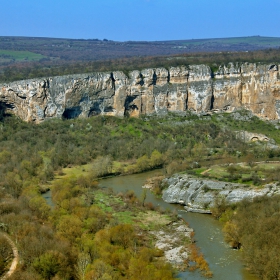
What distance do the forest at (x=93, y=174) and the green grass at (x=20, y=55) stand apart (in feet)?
205

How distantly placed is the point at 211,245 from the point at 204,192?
32.0 feet

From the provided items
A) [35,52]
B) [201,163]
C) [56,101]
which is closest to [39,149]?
[56,101]

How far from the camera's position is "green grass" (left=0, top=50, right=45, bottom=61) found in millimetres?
127719

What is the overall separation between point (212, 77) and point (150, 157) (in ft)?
68.3

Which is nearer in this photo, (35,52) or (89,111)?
(89,111)

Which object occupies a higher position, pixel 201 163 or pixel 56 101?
pixel 56 101

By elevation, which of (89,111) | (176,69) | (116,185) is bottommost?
(116,185)

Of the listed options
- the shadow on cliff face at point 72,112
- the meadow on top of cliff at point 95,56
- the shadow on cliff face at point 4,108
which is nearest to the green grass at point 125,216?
the shadow on cliff face at point 72,112

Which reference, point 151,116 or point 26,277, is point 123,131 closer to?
point 151,116

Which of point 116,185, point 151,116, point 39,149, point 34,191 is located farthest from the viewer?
point 151,116

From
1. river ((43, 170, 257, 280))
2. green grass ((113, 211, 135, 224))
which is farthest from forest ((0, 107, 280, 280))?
river ((43, 170, 257, 280))

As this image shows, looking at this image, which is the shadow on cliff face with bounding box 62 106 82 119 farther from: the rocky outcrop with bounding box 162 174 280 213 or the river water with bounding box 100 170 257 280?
the rocky outcrop with bounding box 162 174 280 213

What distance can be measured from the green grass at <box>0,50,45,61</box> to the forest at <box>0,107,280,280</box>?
6259 cm

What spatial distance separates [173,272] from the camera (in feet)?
90.1
